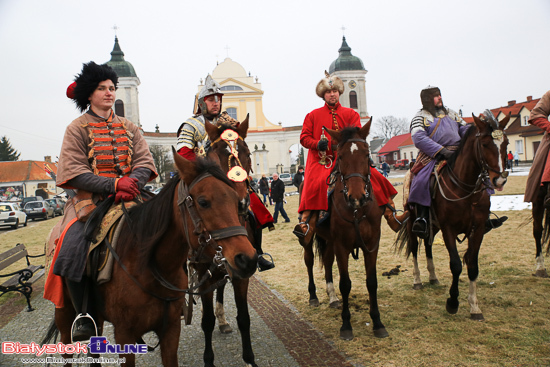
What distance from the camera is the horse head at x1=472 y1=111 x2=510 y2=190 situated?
16.3 ft

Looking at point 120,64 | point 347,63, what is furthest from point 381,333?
point 347,63

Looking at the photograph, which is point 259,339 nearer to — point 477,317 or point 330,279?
point 330,279

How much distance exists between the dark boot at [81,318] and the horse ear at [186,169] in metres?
1.27

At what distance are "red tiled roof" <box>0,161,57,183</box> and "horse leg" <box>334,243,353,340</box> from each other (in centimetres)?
6142

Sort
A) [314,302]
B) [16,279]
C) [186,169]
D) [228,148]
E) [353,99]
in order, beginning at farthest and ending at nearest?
[353,99], [16,279], [314,302], [228,148], [186,169]

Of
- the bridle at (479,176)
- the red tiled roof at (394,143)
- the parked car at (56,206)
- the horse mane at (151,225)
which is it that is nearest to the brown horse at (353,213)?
the bridle at (479,176)

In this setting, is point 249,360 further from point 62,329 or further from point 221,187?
point 221,187

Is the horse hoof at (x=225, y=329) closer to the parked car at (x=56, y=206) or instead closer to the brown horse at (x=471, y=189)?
the brown horse at (x=471, y=189)

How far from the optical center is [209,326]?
4484 millimetres

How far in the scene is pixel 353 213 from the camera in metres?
4.96

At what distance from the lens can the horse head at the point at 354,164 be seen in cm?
460

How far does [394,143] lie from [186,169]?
278ft

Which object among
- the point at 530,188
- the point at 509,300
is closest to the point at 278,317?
the point at 509,300

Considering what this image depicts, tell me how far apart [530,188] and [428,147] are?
2270mm
